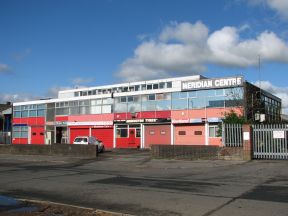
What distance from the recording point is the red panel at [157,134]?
4316cm

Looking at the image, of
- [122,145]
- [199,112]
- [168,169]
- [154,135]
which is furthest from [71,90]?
[168,169]

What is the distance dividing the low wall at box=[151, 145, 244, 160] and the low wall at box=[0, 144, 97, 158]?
632cm

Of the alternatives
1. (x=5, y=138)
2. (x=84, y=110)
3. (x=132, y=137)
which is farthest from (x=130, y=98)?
(x=5, y=138)

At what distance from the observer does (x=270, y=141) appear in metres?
24.3

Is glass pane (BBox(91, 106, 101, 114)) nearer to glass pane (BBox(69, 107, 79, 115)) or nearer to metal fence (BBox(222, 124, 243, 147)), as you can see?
glass pane (BBox(69, 107, 79, 115))

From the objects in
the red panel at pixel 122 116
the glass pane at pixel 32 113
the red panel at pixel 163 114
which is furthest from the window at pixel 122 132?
the glass pane at pixel 32 113

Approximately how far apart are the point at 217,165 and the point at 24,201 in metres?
13.7

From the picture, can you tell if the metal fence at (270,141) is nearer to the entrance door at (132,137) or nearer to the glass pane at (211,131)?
the glass pane at (211,131)

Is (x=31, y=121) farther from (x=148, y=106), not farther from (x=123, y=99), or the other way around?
(x=148, y=106)

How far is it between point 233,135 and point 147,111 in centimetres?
2031

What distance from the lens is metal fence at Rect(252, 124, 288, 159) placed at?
23.8 metres

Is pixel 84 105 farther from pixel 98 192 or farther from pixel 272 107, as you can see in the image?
pixel 98 192

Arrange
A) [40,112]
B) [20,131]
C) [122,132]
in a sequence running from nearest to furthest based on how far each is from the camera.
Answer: [122,132]
[40,112]
[20,131]

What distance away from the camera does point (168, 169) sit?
859 inches
